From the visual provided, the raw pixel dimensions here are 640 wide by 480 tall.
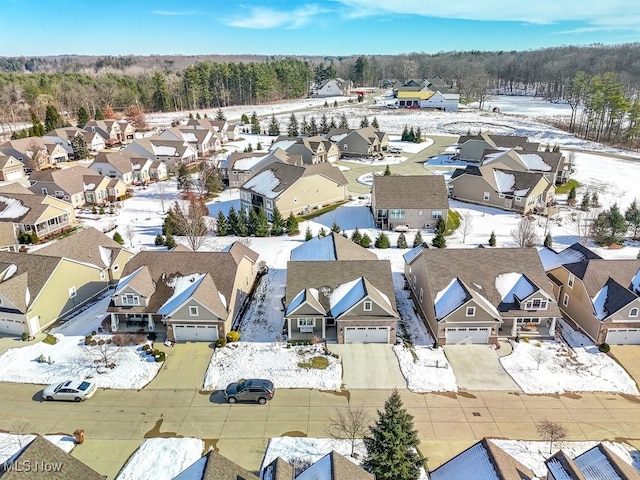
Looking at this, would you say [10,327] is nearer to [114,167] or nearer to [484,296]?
[484,296]

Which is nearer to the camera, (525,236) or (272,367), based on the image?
(272,367)

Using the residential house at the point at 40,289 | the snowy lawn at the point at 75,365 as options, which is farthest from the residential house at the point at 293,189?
the snowy lawn at the point at 75,365

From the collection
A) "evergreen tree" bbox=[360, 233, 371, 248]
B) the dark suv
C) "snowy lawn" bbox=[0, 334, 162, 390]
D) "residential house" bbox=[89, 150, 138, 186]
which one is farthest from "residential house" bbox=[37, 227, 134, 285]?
"residential house" bbox=[89, 150, 138, 186]

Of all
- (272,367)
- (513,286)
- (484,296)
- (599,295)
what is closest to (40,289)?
(272,367)

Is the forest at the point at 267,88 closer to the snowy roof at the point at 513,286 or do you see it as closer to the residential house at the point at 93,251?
the snowy roof at the point at 513,286

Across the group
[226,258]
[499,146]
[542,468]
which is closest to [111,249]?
[226,258]

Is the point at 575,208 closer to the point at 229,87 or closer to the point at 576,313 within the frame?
the point at 576,313
